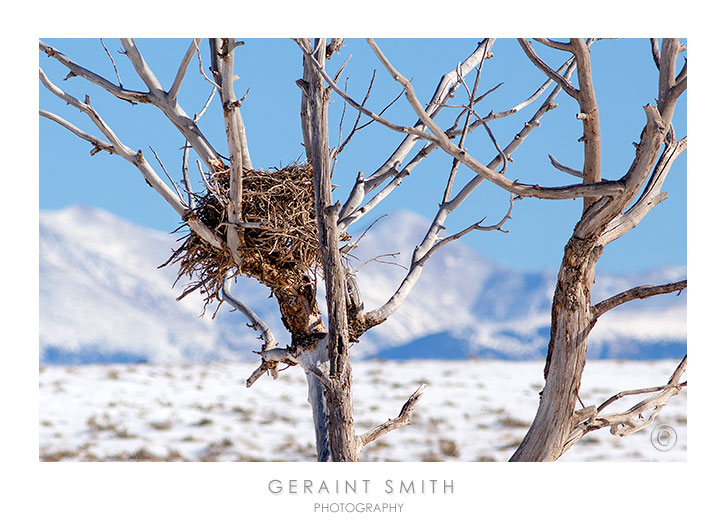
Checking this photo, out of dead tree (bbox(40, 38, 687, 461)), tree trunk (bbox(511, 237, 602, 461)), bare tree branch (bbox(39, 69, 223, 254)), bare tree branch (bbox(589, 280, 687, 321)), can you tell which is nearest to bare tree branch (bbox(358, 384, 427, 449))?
dead tree (bbox(40, 38, 687, 461))

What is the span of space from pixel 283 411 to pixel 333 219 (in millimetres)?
6644

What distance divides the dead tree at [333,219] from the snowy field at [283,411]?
4.63m

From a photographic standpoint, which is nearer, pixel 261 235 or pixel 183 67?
pixel 261 235

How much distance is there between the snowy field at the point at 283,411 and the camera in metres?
7.34

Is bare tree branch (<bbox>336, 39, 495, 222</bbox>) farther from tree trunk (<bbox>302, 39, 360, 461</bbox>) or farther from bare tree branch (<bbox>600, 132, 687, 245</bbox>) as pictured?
bare tree branch (<bbox>600, 132, 687, 245</bbox>)

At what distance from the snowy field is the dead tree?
463 cm

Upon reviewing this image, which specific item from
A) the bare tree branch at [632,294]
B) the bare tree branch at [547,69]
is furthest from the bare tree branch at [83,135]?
the bare tree branch at [632,294]

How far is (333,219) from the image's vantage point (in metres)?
2.05

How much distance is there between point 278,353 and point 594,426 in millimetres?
1022

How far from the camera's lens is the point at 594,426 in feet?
7.53

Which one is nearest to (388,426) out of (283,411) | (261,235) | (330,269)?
(330,269)

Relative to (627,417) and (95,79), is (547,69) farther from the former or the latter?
(95,79)

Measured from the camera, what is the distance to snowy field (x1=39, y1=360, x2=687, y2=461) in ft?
24.1

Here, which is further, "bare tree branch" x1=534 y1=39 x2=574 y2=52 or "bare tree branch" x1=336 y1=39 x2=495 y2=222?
"bare tree branch" x1=336 y1=39 x2=495 y2=222
